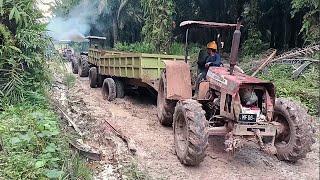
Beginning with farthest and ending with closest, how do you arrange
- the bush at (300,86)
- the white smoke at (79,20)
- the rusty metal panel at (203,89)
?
the white smoke at (79,20), the bush at (300,86), the rusty metal panel at (203,89)

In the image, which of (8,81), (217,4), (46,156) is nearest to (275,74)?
(8,81)

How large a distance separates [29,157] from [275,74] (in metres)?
8.57

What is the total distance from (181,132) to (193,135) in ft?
2.87

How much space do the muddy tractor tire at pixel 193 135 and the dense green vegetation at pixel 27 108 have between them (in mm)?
1524

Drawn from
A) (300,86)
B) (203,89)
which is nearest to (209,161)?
(203,89)

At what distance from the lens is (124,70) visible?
34.6 ft

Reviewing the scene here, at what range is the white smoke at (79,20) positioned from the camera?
27.1m

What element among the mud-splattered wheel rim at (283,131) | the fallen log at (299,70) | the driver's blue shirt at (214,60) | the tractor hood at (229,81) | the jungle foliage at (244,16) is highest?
the jungle foliage at (244,16)

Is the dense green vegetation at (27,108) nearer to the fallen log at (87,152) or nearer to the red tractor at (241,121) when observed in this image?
the fallen log at (87,152)

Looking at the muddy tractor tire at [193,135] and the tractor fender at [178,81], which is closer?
the muddy tractor tire at [193,135]

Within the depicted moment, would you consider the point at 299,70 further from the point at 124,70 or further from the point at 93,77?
the point at 93,77

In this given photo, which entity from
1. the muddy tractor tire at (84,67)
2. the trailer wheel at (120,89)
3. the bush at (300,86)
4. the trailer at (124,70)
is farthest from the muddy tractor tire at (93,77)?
the bush at (300,86)

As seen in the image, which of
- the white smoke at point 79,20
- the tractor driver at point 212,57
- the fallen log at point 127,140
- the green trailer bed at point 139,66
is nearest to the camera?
the fallen log at point 127,140

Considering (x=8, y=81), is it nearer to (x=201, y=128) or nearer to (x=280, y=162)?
(x=201, y=128)
